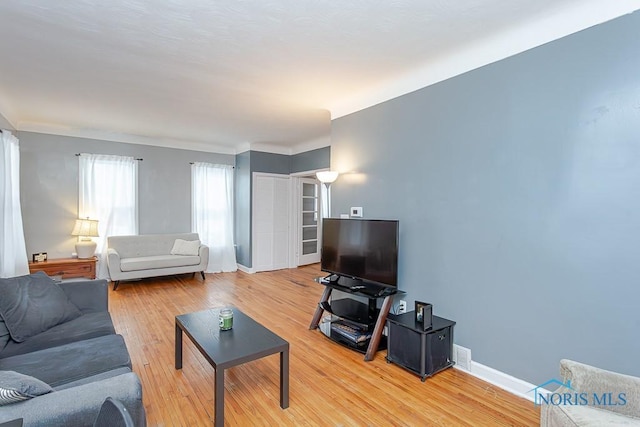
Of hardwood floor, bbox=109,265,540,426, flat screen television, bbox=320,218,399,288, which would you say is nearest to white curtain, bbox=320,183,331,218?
flat screen television, bbox=320,218,399,288

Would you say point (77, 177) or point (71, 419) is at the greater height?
point (77, 177)

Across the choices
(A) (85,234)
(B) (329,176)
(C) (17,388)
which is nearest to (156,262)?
(A) (85,234)

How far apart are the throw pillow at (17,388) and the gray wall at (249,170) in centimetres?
499

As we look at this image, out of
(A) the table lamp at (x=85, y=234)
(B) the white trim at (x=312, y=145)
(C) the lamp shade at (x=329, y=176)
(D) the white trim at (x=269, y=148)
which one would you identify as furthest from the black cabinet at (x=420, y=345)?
(A) the table lamp at (x=85, y=234)

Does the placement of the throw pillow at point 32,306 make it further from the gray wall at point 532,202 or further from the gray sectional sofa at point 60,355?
the gray wall at point 532,202

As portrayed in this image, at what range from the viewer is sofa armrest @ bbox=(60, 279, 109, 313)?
260 centimetres

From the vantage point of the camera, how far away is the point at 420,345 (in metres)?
2.39

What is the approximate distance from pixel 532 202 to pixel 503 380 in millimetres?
1310

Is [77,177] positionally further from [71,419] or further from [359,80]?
[71,419]

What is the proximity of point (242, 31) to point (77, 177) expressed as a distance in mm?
4542

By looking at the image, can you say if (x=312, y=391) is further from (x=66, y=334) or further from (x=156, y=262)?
(x=156, y=262)

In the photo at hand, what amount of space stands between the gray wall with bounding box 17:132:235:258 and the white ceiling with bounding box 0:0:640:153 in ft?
3.14

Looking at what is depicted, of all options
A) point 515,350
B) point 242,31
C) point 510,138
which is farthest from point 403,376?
point 242,31

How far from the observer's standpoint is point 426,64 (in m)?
2.74
